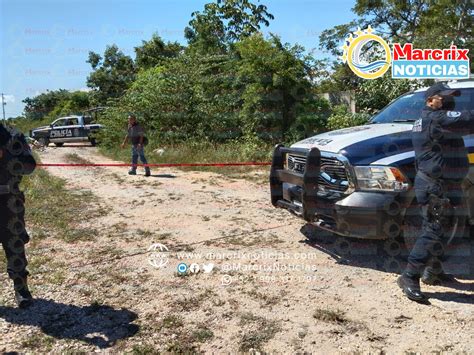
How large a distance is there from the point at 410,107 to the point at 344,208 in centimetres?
191

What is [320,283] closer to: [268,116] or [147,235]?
[147,235]

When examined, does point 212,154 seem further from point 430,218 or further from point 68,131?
point 68,131

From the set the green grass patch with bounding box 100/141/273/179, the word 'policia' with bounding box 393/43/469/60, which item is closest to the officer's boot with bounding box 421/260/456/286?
the green grass patch with bounding box 100/141/273/179

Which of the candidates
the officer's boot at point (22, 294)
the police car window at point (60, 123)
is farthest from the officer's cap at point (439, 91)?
the police car window at point (60, 123)

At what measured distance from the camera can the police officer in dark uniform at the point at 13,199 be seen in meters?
3.45

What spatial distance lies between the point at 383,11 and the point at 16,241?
24516mm

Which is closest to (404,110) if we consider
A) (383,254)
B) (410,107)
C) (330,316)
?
(410,107)

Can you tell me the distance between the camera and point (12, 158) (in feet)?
11.3

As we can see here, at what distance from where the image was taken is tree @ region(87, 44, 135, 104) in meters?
36.6

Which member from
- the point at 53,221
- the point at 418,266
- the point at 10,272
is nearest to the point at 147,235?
the point at 53,221

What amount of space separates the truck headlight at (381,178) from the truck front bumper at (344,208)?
7 centimetres

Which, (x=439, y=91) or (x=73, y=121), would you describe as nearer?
(x=439, y=91)

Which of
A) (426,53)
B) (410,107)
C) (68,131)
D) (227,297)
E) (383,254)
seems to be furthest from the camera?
→ (68,131)

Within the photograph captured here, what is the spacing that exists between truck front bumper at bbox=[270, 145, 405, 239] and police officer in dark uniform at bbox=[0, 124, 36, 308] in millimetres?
2458
